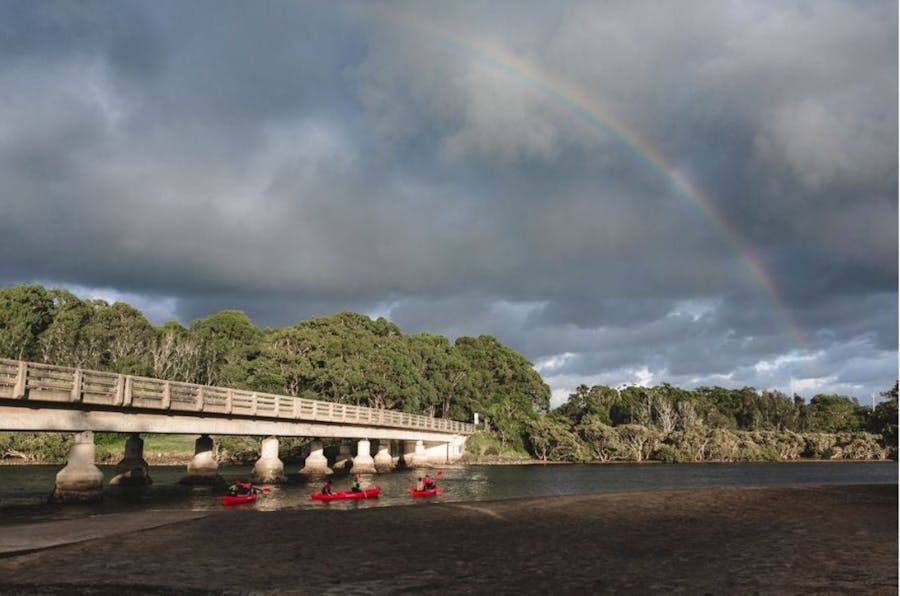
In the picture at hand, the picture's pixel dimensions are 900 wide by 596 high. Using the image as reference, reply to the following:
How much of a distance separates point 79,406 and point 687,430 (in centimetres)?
10598

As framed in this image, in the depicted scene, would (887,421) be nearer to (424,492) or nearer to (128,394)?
(424,492)

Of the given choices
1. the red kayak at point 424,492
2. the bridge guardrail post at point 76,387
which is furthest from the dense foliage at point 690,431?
the bridge guardrail post at point 76,387

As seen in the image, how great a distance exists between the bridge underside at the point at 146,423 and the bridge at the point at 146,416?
44mm

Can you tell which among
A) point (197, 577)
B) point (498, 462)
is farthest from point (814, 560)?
point (498, 462)

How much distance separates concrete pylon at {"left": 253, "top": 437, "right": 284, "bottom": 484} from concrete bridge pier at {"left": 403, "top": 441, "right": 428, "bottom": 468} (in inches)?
1539

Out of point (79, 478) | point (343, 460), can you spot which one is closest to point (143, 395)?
point (79, 478)

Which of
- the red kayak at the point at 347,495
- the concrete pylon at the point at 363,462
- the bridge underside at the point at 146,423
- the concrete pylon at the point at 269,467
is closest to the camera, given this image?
the bridge underside at the point at 146,423

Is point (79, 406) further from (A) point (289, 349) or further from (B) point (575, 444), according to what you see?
(B) point (575, 444)

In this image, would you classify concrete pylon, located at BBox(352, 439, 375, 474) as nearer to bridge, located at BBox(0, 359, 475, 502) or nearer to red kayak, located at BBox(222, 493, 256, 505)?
bridge, located at BBox(0, 359, 475, 502)

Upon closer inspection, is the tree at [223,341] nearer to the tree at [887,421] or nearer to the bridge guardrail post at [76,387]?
the bridge guardrail post at [76,387]

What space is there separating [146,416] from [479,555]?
26.5 m

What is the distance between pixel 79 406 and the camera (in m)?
32.4

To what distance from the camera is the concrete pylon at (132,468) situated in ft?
142

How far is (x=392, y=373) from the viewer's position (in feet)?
337
